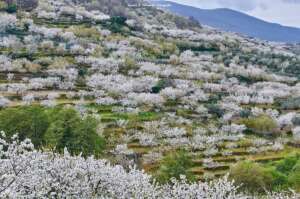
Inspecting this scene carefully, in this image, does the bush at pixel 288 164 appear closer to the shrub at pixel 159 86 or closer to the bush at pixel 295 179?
the bush at pixel 295 179

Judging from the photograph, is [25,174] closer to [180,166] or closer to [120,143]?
[180,166]

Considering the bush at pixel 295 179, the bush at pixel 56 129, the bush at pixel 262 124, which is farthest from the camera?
the bush at pixel 262 124

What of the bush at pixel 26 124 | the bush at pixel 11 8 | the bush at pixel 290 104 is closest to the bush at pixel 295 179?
the bush at pixel 26 124

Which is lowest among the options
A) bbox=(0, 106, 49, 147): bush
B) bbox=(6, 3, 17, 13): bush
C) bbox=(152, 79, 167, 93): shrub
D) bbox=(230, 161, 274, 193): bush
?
A: bbox=(152, 79, 167, 93): shrub

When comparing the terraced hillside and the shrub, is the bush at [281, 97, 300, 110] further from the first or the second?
the shrub

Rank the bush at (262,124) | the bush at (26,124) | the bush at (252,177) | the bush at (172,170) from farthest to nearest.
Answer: the bush at (262,124) < the bush at (26,124) < the bush at (252,177) < the bush at (172,170)

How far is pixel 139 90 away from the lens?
133 m

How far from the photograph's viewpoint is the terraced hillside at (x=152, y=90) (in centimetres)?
9762

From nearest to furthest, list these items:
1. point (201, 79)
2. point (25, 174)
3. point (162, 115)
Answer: point (25, 174)
point (162, 115)
point (201, 79)

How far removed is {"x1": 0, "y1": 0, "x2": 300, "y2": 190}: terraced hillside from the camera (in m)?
97.6

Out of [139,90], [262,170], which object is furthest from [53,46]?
[262,170]

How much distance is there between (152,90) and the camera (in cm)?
13512

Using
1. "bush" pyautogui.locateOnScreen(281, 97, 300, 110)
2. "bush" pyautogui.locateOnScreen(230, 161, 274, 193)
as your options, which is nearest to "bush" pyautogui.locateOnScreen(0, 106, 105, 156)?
"bush" pyautogui.locateOnScreen(230, 161, 274, 193)

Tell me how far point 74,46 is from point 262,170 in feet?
307
